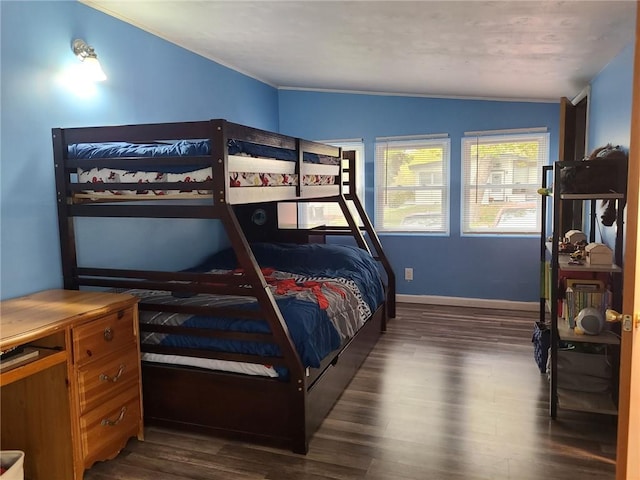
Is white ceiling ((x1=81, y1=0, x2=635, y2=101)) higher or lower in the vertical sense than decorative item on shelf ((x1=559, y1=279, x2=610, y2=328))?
higher

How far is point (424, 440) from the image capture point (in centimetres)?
252

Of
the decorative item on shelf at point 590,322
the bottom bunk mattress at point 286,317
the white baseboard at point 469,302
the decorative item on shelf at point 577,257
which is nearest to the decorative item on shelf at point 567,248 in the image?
the decorative item on shelf at point 577,257

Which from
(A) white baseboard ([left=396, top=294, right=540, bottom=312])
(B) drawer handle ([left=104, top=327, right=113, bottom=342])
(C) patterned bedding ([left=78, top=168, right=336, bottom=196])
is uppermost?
(C) patterned bedding ([left=78, top=168, right=336, bottom=196])

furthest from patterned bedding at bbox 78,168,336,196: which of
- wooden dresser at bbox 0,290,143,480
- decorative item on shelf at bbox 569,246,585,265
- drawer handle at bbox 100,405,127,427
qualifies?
decorative item on shelf at bbox 569,246,585,265

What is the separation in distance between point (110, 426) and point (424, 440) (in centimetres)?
153

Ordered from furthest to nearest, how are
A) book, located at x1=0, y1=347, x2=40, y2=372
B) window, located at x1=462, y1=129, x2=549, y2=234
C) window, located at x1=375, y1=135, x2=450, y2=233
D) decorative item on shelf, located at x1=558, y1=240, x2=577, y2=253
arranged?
window, located at x1=375, y1=135, x2=450, y2=233 < window, located at x1=462, y1=129, x2=549, y2=234 < decorative item on shelf, located at x1=558, y1=240, x2=577, y2=253 < book, located at x1=0, y1=347, x2=40, y2=372

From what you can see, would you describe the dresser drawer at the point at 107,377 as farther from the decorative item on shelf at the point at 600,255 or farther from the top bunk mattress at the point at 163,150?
the decorative item on shelf at the point at 600,255

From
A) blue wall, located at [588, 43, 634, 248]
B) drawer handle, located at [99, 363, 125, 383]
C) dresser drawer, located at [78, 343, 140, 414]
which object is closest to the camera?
dresser drawer, located at [78, 343, 140, 414]

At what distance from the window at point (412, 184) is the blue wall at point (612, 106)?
162 cm

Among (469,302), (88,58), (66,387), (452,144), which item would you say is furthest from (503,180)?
(66,387)

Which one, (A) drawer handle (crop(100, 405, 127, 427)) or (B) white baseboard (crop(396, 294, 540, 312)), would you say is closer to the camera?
(A) drawer handle (crop(100, 405, 127, 427))

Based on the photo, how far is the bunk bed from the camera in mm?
2307

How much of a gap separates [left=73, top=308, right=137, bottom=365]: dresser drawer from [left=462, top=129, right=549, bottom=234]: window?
3603 mm

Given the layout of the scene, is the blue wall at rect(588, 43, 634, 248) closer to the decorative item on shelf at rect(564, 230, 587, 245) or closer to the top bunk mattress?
the decorative item on shelf at rect(564, 230, 587, 245)
